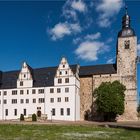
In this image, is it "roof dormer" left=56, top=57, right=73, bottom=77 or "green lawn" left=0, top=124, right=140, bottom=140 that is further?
"roof dormer" left=56, top=57, right=73, bottom=77

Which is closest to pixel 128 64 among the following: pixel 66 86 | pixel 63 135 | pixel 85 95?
pixel 85 95

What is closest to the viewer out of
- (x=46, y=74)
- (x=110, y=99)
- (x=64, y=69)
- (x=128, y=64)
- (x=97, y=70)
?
(x=110, y=99)

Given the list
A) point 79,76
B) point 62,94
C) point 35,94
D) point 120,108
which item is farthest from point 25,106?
point 120,108

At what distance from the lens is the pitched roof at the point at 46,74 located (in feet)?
258

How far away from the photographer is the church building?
74438 millimetres

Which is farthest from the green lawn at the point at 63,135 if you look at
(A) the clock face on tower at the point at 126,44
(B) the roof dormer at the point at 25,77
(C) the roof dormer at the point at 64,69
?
(A) the clock face on tower at the point at 126,44

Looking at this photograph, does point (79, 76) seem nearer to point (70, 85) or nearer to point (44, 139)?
point (70, 85)

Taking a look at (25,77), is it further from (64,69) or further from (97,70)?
(97,70)

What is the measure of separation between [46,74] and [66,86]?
903 centimetres

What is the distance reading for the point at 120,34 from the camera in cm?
8225

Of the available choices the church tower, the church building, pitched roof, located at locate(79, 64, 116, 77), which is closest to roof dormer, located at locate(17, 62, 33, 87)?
the church building

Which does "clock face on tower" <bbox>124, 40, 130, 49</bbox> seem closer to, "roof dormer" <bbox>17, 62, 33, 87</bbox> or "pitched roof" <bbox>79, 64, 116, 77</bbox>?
"pitched roof" <bbox>79, 64, 116, 77</bbox>

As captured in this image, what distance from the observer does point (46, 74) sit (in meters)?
80.8

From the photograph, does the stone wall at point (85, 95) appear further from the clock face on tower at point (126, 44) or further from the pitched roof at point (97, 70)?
the clock face on tower at point (126, 44)
